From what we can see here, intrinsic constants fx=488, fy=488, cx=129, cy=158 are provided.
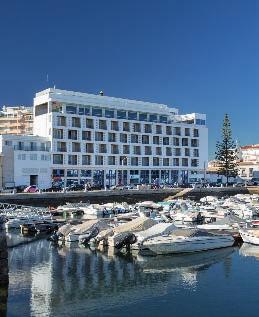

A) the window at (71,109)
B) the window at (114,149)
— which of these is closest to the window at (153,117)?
Answer: the window at (114,149)

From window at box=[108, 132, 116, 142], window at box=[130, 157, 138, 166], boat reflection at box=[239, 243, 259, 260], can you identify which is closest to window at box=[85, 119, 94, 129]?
window at box=[108, 132, 116, 142]

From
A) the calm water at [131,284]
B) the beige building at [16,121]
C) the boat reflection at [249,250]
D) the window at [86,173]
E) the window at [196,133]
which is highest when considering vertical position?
the beige building at [16,121]

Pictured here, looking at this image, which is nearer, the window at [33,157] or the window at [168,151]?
the window at [33,157]

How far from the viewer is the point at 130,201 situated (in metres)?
81.1

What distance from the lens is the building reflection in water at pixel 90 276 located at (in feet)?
81.0

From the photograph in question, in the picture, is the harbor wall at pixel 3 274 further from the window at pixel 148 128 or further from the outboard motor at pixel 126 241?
the window at pixel 148 128

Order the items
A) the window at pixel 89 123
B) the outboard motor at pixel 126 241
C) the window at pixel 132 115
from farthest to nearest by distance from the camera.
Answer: the window at pixel 132 115 → the window at pixel 89 123 → the outboard motor at pixel 126 241

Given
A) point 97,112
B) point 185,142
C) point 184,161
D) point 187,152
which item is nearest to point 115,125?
point 97,112

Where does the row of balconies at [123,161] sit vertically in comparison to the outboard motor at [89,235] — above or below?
above

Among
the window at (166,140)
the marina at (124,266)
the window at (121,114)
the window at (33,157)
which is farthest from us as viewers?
the window at (166,140)

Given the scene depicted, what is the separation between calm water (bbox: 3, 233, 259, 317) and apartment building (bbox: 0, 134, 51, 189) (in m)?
46.2

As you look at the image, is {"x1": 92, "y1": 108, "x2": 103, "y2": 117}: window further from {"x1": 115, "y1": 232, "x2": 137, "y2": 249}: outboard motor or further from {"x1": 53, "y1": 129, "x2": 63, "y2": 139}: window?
{"x1": 115, "y1": 232, "x2": 137, "y2": 249}: outboard motor

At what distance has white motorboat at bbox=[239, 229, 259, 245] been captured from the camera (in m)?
38.9

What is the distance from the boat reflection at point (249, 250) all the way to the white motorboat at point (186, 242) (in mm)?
1277
